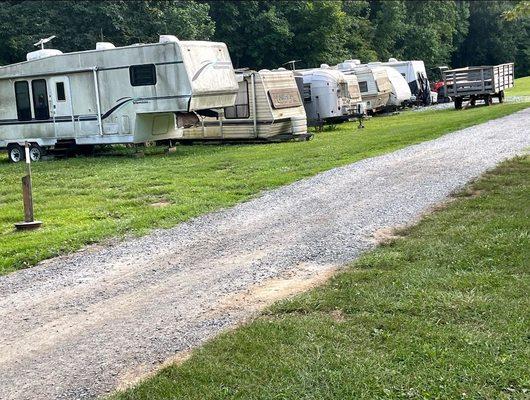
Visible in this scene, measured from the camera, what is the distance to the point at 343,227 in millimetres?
7809

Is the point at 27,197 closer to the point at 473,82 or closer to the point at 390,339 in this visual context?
the point at 390,339

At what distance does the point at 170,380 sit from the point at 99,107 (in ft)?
46.2

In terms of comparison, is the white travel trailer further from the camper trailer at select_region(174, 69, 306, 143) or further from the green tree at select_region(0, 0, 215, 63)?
the camper trailer at select_region(174, 69, 306, 143)

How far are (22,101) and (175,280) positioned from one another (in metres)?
13.5

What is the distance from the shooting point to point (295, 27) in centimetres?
4100

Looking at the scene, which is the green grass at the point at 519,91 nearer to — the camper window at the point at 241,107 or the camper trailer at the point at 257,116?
the camper trailer at the point at 257,116

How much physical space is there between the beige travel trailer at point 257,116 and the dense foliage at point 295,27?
6.78 meters

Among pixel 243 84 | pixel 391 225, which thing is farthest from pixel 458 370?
pixel 243 84

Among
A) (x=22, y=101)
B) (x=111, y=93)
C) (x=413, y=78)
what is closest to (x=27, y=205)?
(x=111, y=93)

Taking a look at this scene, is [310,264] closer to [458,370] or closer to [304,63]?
[458,370]

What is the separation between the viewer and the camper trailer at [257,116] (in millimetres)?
19156

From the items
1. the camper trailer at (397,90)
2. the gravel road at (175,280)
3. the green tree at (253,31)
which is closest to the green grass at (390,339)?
the gravel road at (175,280)

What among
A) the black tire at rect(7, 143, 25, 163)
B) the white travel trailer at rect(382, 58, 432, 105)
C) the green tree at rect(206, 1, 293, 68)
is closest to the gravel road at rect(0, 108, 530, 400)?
the black tire at rect(7, 143, 25, 163)

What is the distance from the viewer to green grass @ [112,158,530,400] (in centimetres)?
375
